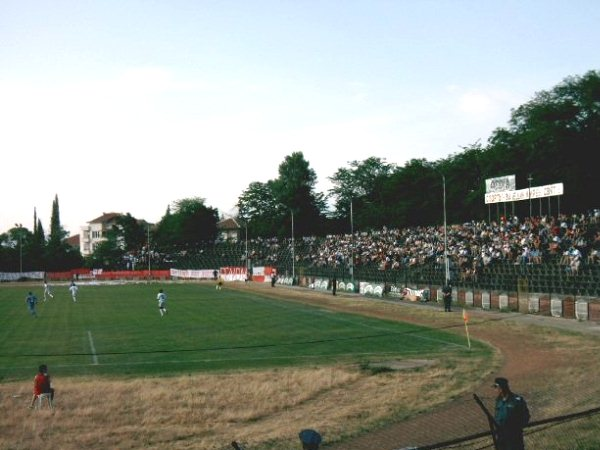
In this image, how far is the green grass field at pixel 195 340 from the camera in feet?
90.7

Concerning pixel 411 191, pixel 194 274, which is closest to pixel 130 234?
pixel 194 274

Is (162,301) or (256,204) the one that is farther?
(256,204)

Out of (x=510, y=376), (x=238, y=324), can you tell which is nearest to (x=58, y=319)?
(x=238, y=324)

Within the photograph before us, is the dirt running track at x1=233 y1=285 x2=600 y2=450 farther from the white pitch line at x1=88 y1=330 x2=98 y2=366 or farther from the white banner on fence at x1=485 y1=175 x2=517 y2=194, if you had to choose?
the white banner on fence at x1=485 y1=175 x2=517 y2=194

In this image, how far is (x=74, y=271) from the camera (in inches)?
5182

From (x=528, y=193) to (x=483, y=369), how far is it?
37.5 metres

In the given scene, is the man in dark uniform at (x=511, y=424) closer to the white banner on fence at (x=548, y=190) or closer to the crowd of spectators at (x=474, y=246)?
the crowd of spectators at (x=474, y=246)

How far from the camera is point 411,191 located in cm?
12700

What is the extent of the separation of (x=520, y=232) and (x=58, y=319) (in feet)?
113

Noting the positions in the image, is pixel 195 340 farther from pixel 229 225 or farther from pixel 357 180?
pixel 229 225

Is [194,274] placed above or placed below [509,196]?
below

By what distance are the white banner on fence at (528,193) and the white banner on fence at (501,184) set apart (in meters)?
1.47

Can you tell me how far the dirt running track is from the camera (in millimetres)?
16547

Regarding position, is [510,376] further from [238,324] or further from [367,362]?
[238,324]
